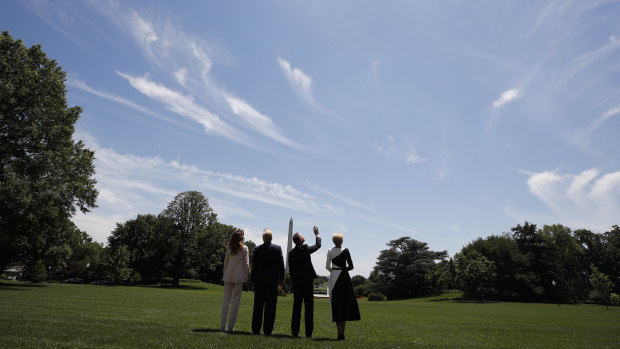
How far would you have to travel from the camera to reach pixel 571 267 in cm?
6209

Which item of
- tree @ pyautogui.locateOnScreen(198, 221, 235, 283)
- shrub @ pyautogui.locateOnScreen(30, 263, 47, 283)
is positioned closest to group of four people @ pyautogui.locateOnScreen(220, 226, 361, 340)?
shrub @ pyautogui.locateOnScreen(30, 263, 47, 283)

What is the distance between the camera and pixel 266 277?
783 cm

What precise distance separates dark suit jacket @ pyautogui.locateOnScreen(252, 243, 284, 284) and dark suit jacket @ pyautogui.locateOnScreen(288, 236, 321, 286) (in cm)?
34

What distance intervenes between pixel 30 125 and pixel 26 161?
2.88 m

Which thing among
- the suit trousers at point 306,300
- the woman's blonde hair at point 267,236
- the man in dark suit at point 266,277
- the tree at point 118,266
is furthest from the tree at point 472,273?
the tree at point 118,266

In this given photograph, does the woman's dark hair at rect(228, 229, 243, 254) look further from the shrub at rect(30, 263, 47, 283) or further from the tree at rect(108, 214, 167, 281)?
the tree at rect(108, 214, 167, 281)

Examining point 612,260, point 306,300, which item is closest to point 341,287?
point 306,300

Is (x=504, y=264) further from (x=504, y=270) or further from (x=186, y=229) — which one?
(x=186, y=229)

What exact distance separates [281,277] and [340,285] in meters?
1.48

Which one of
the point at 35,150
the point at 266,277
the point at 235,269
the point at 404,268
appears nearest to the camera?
the point at 266,277

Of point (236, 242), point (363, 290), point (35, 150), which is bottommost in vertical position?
point (363, 290)

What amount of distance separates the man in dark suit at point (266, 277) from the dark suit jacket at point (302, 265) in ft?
1.16

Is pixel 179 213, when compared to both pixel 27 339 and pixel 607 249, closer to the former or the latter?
pixel 27 339

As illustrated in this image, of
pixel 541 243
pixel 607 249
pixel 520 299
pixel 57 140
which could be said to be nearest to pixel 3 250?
pixel 57 140
